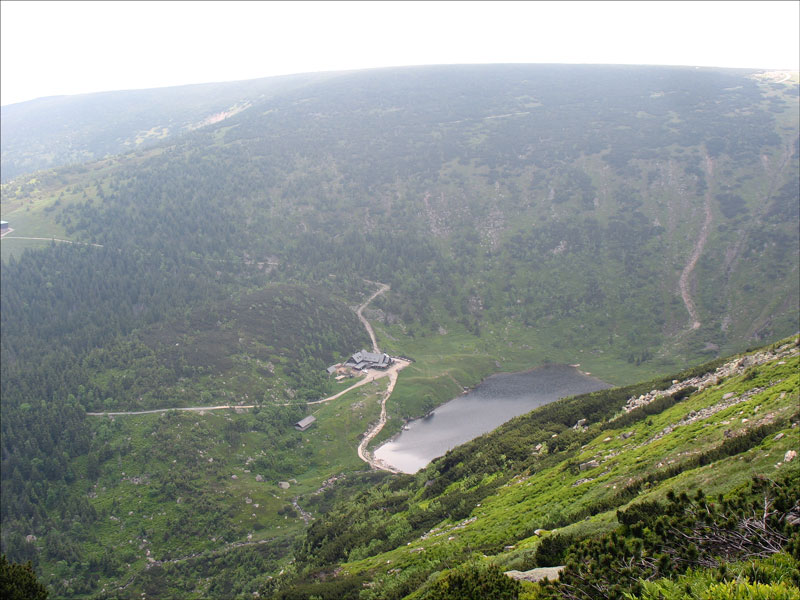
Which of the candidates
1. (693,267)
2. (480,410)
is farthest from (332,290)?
(693,267)

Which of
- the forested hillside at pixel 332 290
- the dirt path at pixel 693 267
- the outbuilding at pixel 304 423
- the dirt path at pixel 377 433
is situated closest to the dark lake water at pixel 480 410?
the dirt path at pixel 377 433

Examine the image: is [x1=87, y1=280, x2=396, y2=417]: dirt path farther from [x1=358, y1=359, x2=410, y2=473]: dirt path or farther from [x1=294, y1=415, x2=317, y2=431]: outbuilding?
[x1=294, y1=415, x2=317, y2=431]: outbuilding

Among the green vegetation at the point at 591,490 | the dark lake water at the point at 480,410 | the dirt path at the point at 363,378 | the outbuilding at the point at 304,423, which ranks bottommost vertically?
the dark lake water at the point at 480,410

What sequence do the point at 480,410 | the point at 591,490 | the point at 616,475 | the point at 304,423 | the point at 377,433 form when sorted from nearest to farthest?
the point at 591,490 < the point at 616,475 < the point at 304,423 < the point at 377,433 < the point at 480,410

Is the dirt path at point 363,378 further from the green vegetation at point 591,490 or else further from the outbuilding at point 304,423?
the green vegetation at point 591,490

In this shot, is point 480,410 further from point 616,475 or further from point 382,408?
point 616,475

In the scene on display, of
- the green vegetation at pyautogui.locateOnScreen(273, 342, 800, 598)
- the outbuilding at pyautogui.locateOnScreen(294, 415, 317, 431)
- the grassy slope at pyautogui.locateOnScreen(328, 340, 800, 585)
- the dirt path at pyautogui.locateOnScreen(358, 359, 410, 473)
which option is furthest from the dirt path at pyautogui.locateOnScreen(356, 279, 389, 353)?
the grassy slope at pyautogui.locateOnScreen(328, 340, 800, 585)
